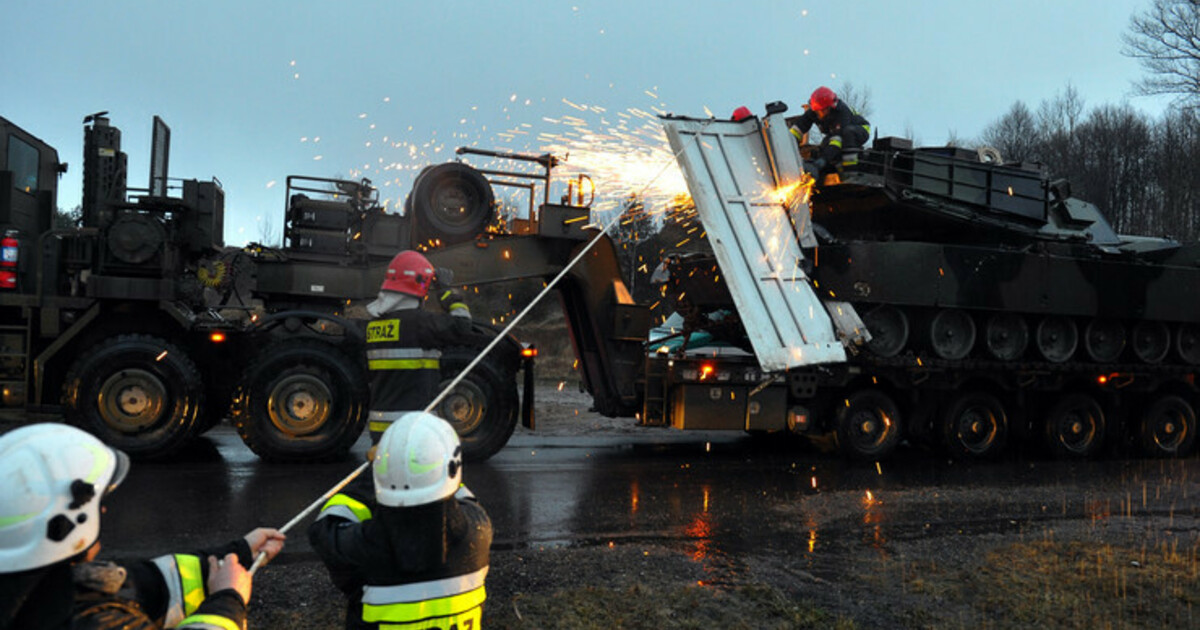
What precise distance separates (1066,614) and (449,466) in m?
3.95

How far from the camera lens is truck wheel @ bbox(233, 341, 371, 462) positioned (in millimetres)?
8594

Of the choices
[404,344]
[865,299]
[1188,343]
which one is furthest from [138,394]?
[1188,343]

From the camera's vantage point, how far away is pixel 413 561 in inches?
96.4

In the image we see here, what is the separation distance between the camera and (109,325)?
346 inches

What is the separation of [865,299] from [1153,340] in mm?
5039

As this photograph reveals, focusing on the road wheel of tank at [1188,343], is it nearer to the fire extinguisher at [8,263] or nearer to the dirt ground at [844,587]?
the dirt ground at [844,587]

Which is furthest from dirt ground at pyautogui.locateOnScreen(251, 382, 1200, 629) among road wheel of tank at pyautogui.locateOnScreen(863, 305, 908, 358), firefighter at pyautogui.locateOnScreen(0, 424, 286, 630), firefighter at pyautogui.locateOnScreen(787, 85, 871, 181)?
firefighter at pyautogui.locateOnScreen(787, 85, 871, 181)

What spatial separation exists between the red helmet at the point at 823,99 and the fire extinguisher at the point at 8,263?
8.80 metres

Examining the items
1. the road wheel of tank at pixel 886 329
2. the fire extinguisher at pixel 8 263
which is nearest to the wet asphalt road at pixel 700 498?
the road wheel of tank at pixel 886 329

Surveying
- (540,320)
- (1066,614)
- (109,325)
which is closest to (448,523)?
(1066,614)

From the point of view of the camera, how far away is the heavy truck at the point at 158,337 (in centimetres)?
850

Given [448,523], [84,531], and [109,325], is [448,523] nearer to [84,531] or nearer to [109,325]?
[84,531]

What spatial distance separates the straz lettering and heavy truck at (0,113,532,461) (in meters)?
4.27

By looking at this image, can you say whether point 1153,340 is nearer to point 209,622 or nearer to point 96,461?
point 209,622
